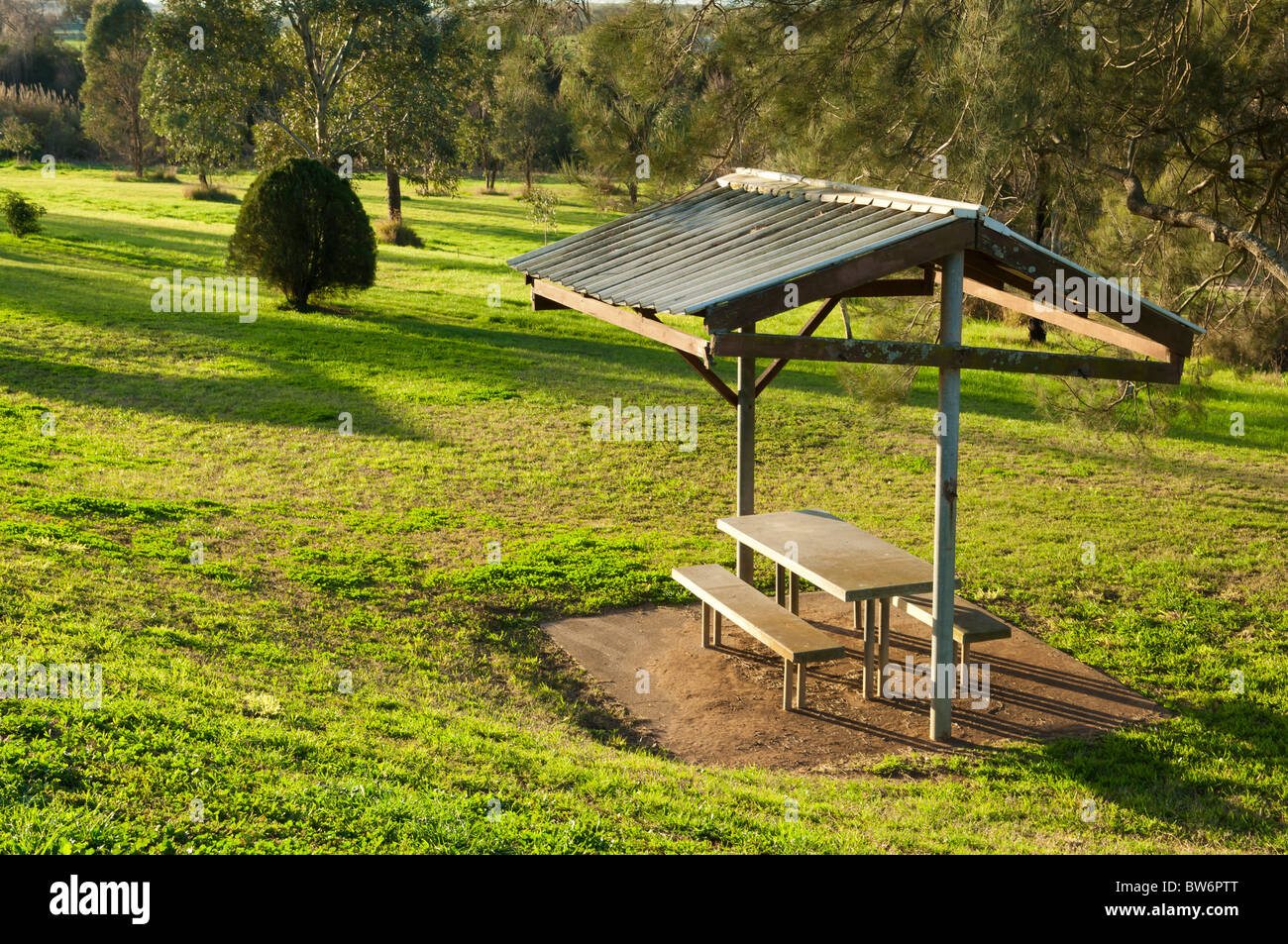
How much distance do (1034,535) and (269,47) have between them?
84.8 ft

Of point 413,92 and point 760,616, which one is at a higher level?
point 413,92

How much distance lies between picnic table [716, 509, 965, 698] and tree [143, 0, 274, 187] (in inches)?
975

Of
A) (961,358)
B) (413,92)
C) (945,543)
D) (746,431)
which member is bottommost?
(945,543)

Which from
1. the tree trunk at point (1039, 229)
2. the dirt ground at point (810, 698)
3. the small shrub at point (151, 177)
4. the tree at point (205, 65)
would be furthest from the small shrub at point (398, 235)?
the dirt ground at point (810, 698)

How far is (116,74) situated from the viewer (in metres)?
62.4

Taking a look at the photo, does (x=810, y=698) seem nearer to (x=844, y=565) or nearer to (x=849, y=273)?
(x=844, y=565)

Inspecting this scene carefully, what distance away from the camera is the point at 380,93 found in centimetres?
3042

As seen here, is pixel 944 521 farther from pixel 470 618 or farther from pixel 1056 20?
pixel 1056 20

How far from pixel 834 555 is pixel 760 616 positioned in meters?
0.68

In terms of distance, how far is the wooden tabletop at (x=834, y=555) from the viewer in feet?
22.8

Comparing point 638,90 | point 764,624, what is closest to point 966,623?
point 764,624

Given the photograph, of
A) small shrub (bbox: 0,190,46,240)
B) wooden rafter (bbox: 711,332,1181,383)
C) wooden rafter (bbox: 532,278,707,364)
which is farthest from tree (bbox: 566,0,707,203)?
small shrub (bbox: 0,190,46,240)

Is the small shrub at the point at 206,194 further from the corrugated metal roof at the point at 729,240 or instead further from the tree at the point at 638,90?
the corrugated metal roof at the point at 729,240

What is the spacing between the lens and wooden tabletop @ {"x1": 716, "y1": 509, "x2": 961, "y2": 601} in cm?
696
